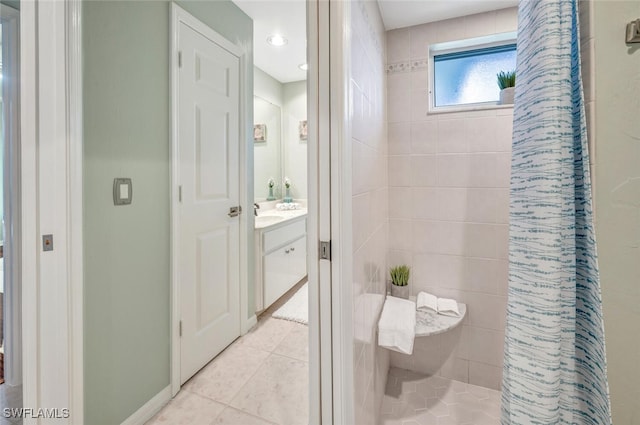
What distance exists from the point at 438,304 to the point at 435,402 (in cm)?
55

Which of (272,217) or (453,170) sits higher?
(453,170)

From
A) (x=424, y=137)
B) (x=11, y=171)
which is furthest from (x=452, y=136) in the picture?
(x=11, y=171)

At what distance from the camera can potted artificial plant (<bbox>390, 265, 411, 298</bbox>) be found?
6.42 ft

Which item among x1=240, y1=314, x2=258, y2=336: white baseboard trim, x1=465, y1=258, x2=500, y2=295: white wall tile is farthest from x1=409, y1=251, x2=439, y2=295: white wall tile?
x1=240, y1=314, x2=258, y2=336: white baseboard trim

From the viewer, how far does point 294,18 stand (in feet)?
7.74

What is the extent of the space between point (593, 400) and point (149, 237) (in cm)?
179

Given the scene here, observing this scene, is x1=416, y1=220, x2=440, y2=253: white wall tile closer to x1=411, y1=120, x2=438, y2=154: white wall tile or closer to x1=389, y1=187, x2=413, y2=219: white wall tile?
x1=389, y1=187, x2=413, y2=219: white wall tile

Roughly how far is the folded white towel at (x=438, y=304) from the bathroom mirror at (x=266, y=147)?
7.30ft

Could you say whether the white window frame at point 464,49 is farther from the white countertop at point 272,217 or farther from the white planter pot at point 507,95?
the white countertop at point 272,217

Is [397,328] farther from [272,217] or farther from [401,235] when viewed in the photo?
[272,217]

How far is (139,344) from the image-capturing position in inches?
61.1

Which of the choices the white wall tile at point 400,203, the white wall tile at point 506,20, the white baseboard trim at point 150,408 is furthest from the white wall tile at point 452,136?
the white baseboard trim at point 150,408

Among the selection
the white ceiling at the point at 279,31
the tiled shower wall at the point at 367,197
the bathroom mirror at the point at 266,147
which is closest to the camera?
the tiled shower wall at the point at 367,197

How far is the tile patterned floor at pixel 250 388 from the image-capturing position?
1.63 m
